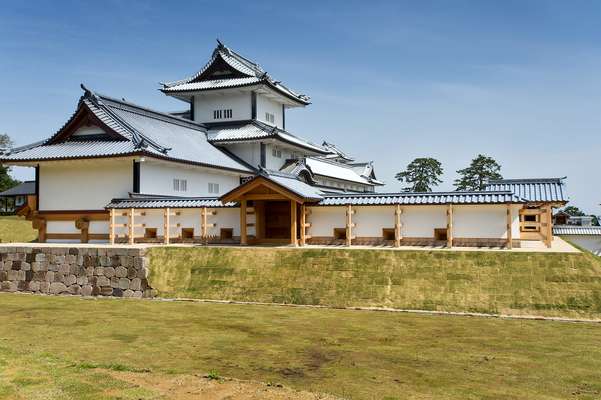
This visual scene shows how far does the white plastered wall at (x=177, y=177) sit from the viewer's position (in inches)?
1207

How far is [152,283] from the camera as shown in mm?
21922

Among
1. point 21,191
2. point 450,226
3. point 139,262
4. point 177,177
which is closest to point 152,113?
point 177,177

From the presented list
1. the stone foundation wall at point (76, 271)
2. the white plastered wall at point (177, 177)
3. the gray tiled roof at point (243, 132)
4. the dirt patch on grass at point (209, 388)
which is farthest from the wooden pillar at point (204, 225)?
the dirt patch on grass at point (209, 388)

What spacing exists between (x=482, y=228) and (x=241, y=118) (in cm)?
2558

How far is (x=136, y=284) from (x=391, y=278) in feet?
35.1

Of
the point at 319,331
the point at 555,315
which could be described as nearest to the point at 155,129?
the point at 319,331

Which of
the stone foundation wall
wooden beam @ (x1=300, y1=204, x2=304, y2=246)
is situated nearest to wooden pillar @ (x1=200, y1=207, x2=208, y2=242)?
the stone foundation wall

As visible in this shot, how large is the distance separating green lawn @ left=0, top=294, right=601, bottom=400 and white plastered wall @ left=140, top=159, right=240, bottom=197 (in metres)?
13.7

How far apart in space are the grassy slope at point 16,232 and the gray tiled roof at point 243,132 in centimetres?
1634

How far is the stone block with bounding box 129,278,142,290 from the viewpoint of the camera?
22.1m

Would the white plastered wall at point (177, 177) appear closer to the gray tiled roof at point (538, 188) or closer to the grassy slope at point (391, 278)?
the grassy slope at point (391, 278)

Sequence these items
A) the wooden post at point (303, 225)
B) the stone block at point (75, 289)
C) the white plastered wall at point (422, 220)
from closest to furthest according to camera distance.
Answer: the white plastered wall at point (422, 220)
the stone block at point (75, 289)
the wooden post at point (303, 225)

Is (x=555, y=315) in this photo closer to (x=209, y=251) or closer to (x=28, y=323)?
(x=209, y=251)

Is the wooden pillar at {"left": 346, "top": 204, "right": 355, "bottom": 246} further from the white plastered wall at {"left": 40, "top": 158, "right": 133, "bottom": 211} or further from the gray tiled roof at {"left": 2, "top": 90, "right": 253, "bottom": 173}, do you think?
the white plastered wall at {"left": 40, "top": 158, "right": 133, "bottom": 211}
